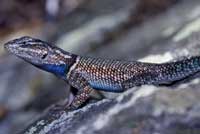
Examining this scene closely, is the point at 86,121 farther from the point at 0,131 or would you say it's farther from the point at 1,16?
the point at 1,16

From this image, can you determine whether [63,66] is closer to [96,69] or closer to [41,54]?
[41,54]

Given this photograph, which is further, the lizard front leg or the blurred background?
the blurred background

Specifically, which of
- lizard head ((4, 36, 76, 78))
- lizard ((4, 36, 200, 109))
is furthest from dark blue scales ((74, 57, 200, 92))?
lizard head ((4, 36, 76, 78))

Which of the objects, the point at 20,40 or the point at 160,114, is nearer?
the point at 160,114

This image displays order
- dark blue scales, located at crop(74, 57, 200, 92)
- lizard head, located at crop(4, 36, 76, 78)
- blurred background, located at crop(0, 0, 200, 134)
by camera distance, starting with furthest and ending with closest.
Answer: blurred background, located at crop(0, 0, 200, 134)
lizard head, located at crop(4, 36, 76, 78)
dark blue scales, located at crop(74, 57, 200, 92)

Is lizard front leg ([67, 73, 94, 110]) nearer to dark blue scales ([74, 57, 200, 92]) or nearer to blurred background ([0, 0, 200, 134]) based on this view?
dark blue scales ([74, 57, 200, 92])

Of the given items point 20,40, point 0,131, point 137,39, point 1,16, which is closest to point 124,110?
point 20,40

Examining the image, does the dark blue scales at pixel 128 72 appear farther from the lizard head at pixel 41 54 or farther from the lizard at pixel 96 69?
the lizard head at pixel 41 54

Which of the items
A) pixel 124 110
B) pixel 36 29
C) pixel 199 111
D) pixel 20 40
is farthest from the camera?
pixel 36 29

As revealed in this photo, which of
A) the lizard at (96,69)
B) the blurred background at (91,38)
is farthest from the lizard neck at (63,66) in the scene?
the blurred background at (91,38)
